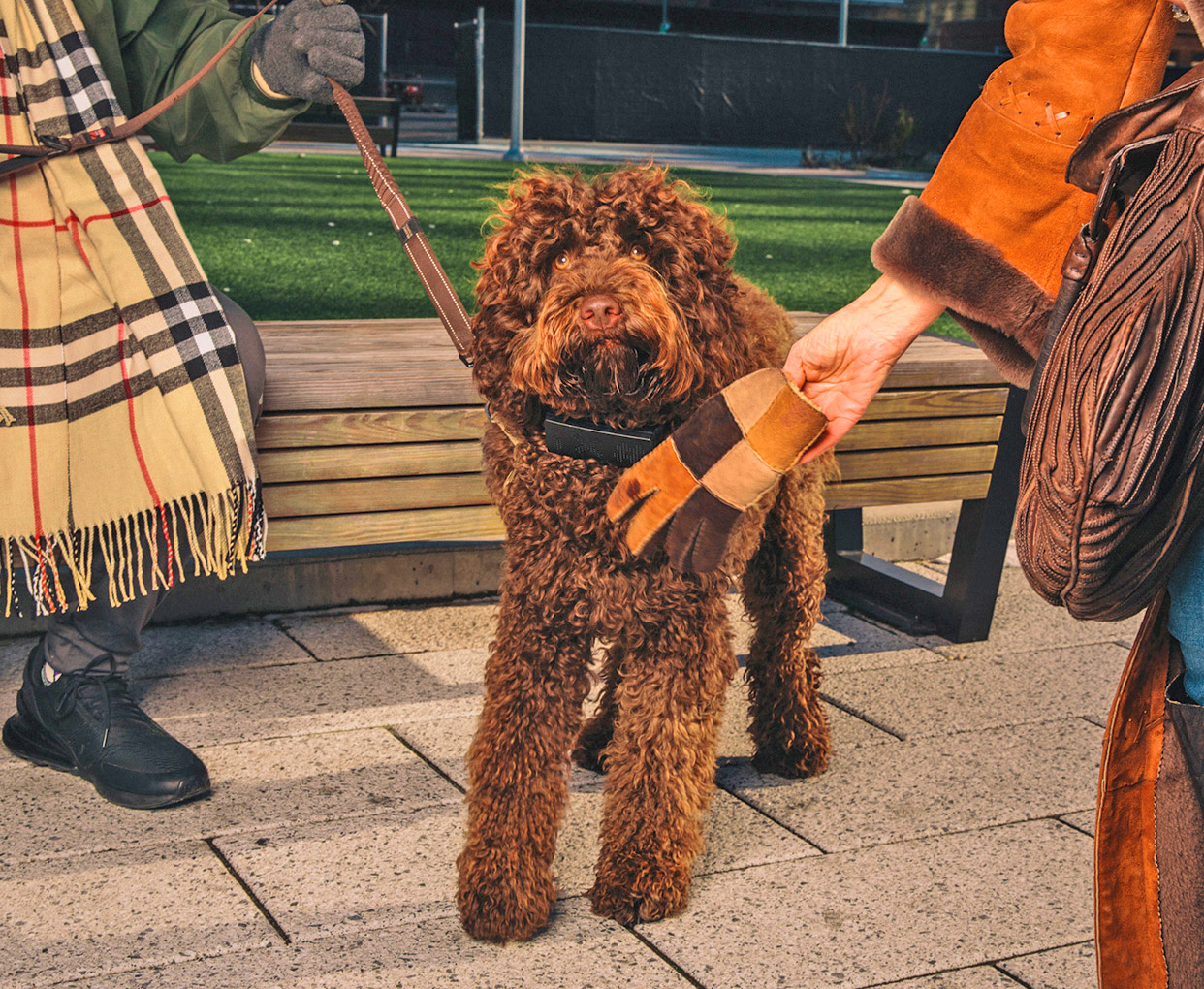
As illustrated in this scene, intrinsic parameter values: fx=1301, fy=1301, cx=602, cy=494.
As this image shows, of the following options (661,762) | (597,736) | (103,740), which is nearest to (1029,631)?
(597,736)

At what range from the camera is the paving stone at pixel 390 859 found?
254 cm

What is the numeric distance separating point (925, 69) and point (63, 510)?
32992 millimetres

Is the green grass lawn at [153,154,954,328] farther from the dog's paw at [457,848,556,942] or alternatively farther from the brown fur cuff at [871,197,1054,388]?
the brown fur cuff at [871,197,1054,388]

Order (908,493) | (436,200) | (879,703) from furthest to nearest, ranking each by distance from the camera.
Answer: (436,200), (908,493), (879,703)

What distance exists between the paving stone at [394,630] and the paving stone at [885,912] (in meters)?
1.44

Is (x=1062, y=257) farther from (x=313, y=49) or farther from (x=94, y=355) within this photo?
(x=94, y=355)

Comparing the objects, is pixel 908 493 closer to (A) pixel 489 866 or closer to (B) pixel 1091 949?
(B) pixel 1091 949

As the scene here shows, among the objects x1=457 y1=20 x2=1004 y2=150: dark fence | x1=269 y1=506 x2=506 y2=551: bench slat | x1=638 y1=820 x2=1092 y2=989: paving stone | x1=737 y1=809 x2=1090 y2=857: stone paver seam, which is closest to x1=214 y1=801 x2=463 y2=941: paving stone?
x1=638 y1=820 x2=1092 y2=989: paving stone

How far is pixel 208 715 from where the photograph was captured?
3414mm

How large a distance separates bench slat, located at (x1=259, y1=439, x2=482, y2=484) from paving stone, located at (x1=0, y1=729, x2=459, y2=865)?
67 centimetres

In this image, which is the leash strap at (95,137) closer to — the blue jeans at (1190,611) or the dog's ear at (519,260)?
the dog's ear at (519,260)

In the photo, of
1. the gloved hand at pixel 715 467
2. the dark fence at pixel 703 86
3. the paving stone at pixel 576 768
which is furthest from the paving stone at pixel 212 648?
the dark fence at pixel 703 86

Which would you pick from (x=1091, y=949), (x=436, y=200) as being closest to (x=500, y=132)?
(x=436, y=200)

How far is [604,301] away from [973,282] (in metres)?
0.78
